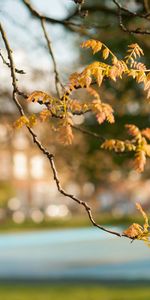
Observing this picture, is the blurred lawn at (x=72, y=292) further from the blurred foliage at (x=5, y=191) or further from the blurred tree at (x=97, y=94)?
the blurred foliage at (x=5, y=191)

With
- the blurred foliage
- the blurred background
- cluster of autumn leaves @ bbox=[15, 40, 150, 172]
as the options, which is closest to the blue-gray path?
the blurred background

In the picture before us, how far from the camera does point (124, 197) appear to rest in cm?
6506

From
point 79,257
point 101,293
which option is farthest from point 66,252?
point 101,293

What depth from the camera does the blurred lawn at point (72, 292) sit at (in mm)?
13133

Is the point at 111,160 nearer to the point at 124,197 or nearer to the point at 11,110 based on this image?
the point at 11,110

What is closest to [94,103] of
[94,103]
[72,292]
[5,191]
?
[94,103]

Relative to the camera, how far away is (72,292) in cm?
1382

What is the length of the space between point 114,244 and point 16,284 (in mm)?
17614

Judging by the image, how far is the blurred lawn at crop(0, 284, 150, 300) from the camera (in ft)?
43.1

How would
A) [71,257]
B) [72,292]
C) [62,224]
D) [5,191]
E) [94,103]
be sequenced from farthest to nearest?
[5,191], [62,224], [71,257], [72,292], [94,103]

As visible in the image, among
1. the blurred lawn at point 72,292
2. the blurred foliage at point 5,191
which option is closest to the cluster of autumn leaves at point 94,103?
the blurred lawn at point 72,292

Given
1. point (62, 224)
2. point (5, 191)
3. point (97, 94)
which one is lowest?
point (97, 94)

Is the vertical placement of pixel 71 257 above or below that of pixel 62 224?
below

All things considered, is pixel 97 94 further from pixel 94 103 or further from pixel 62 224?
pixel 62 224
